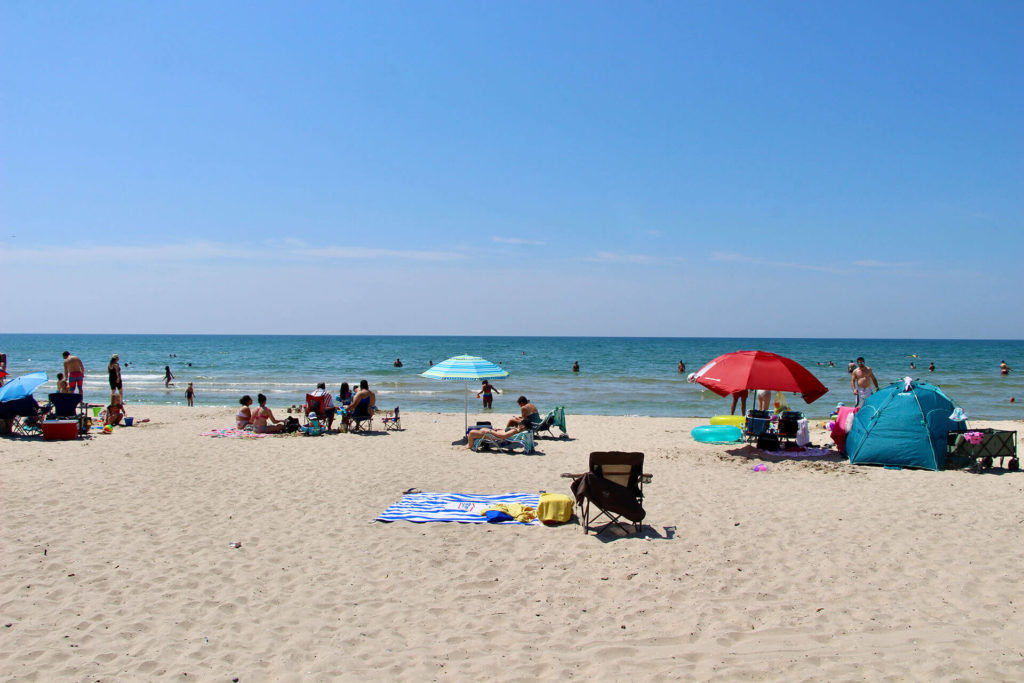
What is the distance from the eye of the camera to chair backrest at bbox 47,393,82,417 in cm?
1279

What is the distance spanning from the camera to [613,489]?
681 centimetres

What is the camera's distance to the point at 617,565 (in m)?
5.94

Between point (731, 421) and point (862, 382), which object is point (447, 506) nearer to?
point (731, 421)

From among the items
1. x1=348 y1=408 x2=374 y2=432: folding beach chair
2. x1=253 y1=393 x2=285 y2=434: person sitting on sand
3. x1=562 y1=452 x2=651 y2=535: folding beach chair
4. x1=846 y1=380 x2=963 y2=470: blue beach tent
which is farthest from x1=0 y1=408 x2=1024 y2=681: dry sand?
x1=348 y1=408 x2=374 y2=432: folding beach chair

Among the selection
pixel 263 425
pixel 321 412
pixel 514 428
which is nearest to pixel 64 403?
pixel 263 425

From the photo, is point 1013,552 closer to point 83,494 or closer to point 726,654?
point 726,654

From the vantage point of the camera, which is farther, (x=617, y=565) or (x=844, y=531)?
(x=844, y=531)

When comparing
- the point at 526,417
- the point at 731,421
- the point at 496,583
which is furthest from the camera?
the point at 731,421

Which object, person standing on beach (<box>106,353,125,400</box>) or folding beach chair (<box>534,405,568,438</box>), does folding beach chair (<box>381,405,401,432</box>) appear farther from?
person standing on beach (<box>106,353,125,400</box>)

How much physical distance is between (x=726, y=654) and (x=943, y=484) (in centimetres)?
661

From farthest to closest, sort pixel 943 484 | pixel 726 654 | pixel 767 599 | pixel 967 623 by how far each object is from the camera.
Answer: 1. pixel 943 484
2. pixel 767 599
3. pixel 967 623
4. pixel 726 654

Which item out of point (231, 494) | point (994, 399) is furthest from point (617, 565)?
point (994, 399)

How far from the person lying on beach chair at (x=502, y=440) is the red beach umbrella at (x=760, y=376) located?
10.6 ft

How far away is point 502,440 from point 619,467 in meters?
5.00
